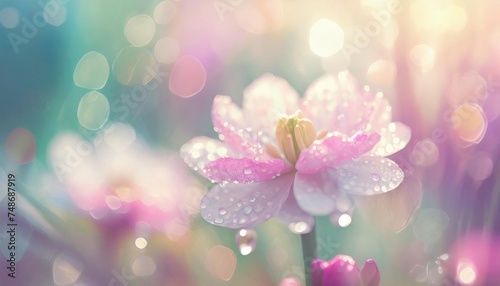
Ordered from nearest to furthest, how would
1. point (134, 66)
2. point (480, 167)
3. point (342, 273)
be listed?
point (342, 273) → point (480, 167) → point (134, 66)

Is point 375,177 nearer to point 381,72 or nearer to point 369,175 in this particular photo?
point 369,175

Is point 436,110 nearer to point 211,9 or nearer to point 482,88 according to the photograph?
point 482,88

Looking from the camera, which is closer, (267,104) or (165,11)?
(267,104)

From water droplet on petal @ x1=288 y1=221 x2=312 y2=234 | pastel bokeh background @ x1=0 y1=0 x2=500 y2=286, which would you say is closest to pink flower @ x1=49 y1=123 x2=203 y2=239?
pastel bokeh background @ x1=0 y1=0 x2=500 y2=286

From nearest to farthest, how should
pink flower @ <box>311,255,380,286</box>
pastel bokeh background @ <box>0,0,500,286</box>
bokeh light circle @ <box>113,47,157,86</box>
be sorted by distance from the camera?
pink flower @ <box>311,255,380,286</box>, pastel bokeh background @ <box>0,0,500,286</box>, bokeh light circle @ <box>113,47,157,86</box>

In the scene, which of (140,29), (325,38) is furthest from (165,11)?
(325,38)

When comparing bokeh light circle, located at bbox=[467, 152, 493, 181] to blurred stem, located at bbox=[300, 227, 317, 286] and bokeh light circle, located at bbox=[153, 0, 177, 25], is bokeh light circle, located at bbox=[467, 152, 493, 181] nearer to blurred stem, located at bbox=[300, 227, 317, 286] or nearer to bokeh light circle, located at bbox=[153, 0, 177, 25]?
blurred stem, located at bbox=[300, 227, 317, 286]

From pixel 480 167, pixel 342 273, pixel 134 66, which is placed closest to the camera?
pixel 342 273

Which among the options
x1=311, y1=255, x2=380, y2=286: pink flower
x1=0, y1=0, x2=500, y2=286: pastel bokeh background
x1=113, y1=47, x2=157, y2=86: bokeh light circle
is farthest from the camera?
x1=113, y1=47, x2=157, y2=86: bokeh light circle
